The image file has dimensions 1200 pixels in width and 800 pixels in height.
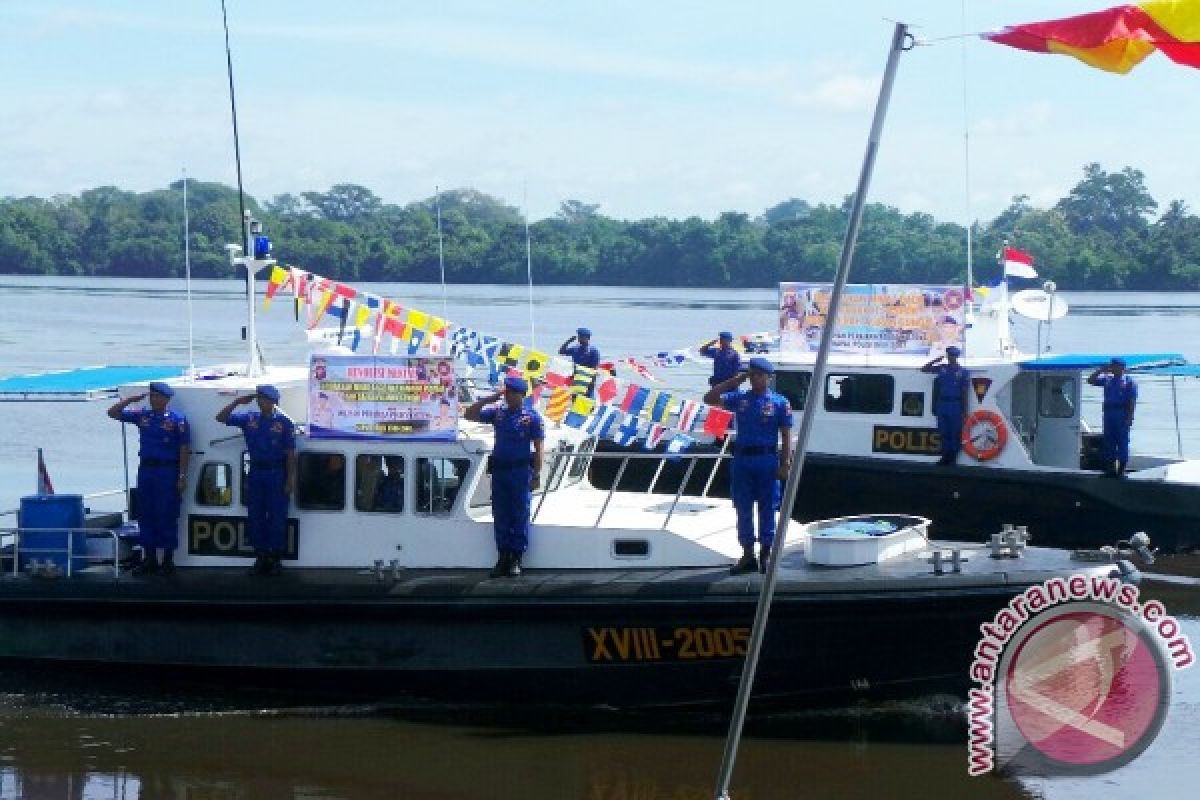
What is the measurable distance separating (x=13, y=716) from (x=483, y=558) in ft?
11.2

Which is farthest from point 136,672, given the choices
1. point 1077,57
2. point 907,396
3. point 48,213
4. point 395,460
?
point 48,213

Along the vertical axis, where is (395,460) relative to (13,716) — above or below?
above

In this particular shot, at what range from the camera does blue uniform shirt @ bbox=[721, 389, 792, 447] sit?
12.3 m

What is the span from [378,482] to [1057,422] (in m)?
8.97

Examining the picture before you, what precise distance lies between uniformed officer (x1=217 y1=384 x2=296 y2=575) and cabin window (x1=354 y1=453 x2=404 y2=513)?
17.4 inches

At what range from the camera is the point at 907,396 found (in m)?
19.4

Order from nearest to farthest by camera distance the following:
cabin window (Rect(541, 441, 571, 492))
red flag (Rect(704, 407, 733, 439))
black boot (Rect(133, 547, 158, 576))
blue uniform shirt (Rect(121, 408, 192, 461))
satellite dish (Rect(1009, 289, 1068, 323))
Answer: blue uniform shirt (Rect(121, 408, 192, 461)), black boot (Rect(133, 547, 158, 576)), red flag (Rect(704, 407, 733, 439)), cabin window (Rect(541, 441, 571, 492)), satellite dish (Rect(1009, 289, 1068, 323))

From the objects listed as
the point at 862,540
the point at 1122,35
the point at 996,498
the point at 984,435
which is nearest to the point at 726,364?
the point at 984,435

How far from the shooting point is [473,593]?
486 inches

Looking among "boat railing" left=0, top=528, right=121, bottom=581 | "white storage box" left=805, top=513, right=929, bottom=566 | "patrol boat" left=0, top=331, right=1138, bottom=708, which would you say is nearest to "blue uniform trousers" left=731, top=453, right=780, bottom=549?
"patrol boat" left=0, top=331, right=1138, bottom=708

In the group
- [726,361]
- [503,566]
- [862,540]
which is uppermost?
[726,361]

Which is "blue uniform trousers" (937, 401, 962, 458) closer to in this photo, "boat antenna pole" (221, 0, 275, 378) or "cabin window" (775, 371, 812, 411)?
"cabin window" (775, 371, 812, 411)

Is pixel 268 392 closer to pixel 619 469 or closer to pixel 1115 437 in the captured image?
pixel 619 469

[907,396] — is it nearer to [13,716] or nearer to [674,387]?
[13,716]
